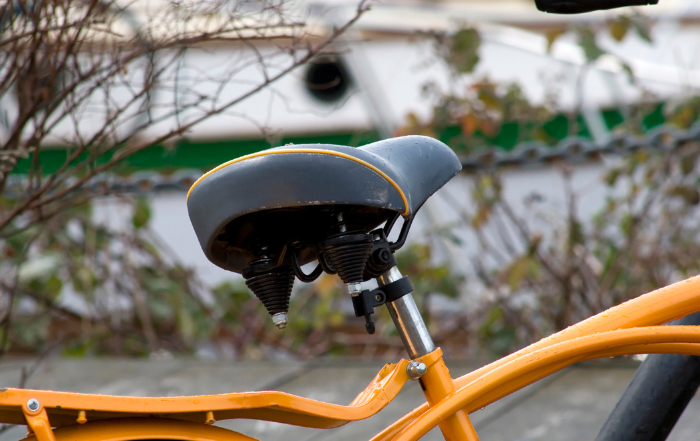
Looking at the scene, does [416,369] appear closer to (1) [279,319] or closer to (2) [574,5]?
(1) [279,319]

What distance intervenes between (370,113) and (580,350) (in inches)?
143

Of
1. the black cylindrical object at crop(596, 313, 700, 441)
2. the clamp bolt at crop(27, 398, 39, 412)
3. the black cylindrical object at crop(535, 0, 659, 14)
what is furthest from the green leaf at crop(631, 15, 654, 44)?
the clamp bolt at crop(27, 398, 39, 412)

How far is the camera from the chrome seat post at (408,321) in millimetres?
1184

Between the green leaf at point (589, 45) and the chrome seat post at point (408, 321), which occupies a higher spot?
the green leaf at point (589, 45)

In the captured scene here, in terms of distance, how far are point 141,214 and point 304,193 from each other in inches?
111

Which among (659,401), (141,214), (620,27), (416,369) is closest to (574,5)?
(416,369)

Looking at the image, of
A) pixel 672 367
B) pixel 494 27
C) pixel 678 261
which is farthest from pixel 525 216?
pixel 672 367

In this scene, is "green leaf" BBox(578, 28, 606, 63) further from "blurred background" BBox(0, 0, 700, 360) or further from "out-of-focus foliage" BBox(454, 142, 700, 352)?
"out-of-focus foliage" BBox(454, 142, 700, 352)

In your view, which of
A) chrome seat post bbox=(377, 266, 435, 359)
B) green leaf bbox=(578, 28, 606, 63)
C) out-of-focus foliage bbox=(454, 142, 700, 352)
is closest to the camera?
chrome seat post bbox=(377, 266, 435, 359)

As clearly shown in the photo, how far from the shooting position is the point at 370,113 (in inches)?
185

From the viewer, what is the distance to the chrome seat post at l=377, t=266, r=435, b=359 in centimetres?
118

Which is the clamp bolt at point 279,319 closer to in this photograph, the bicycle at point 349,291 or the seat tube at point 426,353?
the bicycle at point 349,291

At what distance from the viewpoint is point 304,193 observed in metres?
1.01

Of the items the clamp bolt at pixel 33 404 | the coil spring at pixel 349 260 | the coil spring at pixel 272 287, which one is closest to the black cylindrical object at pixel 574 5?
the coil spring at pixel 349 260
